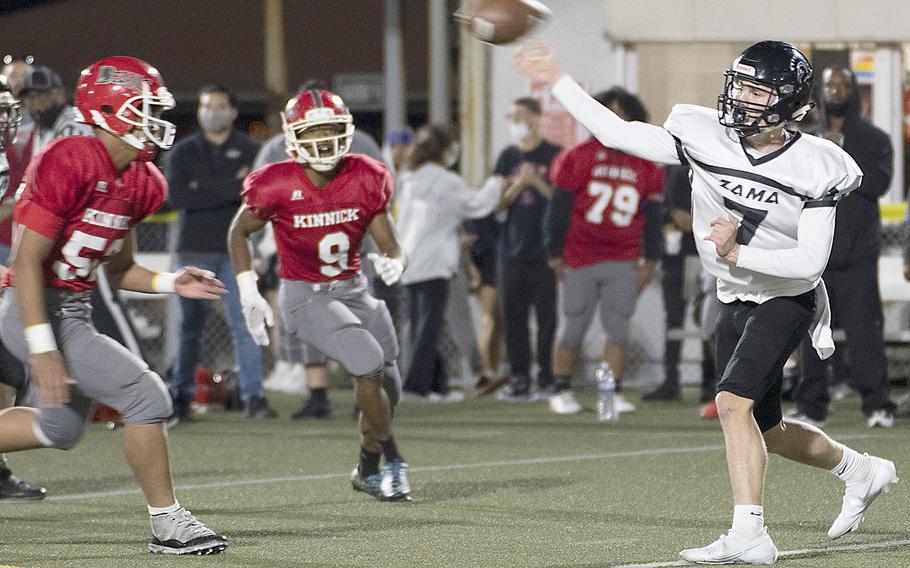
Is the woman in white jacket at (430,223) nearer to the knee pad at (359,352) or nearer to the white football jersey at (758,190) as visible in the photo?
the knee pad at (359,352)

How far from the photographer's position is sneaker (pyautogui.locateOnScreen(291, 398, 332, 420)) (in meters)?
11.0

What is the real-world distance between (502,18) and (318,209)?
150 centimetres

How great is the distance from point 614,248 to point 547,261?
1108 millimetres

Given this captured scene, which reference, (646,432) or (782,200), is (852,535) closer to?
(782,200)

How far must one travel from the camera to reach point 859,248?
9523 mm

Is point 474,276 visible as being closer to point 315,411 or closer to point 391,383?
point 315,411

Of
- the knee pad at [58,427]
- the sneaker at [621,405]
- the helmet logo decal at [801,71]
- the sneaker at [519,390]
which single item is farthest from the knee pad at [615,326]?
the knee pad at [58,427]

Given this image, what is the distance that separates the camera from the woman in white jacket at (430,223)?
38.6 ft

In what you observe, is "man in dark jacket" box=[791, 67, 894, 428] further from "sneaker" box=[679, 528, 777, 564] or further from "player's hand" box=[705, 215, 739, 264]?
"sneaker" box=[679, 528, 777, 564]

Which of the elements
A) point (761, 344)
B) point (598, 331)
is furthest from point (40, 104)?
point (761, 344)

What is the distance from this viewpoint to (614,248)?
10.9 m

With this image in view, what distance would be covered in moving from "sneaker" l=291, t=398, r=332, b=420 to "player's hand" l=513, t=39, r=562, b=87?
17.7ft

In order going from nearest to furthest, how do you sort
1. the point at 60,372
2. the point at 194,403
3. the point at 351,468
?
1. the point at 60,372
2. the point at 351,468
3. the point at 194,403

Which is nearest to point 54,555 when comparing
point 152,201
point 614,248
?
point 152,201
